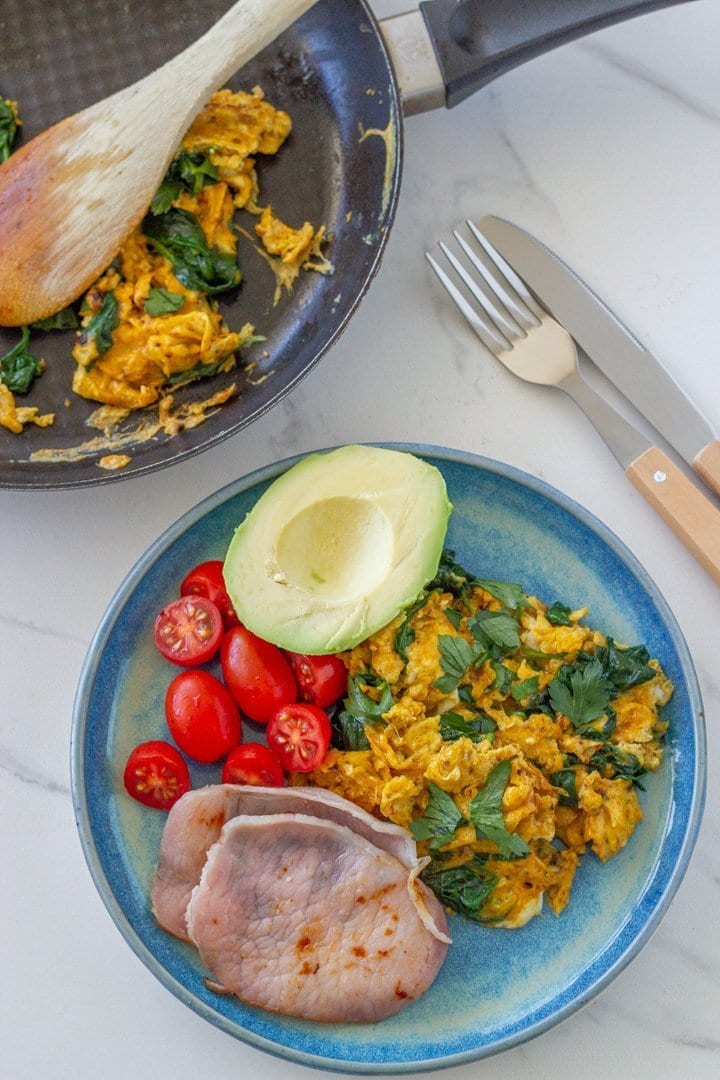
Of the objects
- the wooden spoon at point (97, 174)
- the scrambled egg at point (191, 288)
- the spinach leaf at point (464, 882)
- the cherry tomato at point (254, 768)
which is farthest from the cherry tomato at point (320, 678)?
the wooden spoon at point (97, 174)

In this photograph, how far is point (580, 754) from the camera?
6.68 ft

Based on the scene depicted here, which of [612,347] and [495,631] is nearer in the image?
[495,631]

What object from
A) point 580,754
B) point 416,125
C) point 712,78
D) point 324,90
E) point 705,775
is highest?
point 324,90

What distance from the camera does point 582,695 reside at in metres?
2.02

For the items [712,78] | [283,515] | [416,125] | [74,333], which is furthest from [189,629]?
[712,78]

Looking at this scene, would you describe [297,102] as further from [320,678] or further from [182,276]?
[320,678]

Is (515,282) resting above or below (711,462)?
above

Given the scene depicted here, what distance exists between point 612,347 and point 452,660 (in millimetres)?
713

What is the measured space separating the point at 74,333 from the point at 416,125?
2.71 ft

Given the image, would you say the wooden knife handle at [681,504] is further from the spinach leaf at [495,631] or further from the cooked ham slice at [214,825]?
the cooked ham slice at [214,825]

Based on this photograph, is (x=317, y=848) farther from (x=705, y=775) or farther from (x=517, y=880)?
(x=705, y=775)

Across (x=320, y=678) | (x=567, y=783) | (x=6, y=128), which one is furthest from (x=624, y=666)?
(x=6, y=128)

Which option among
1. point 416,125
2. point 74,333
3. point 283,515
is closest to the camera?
point 283,515

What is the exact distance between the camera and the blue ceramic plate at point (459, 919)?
6.55 feet
